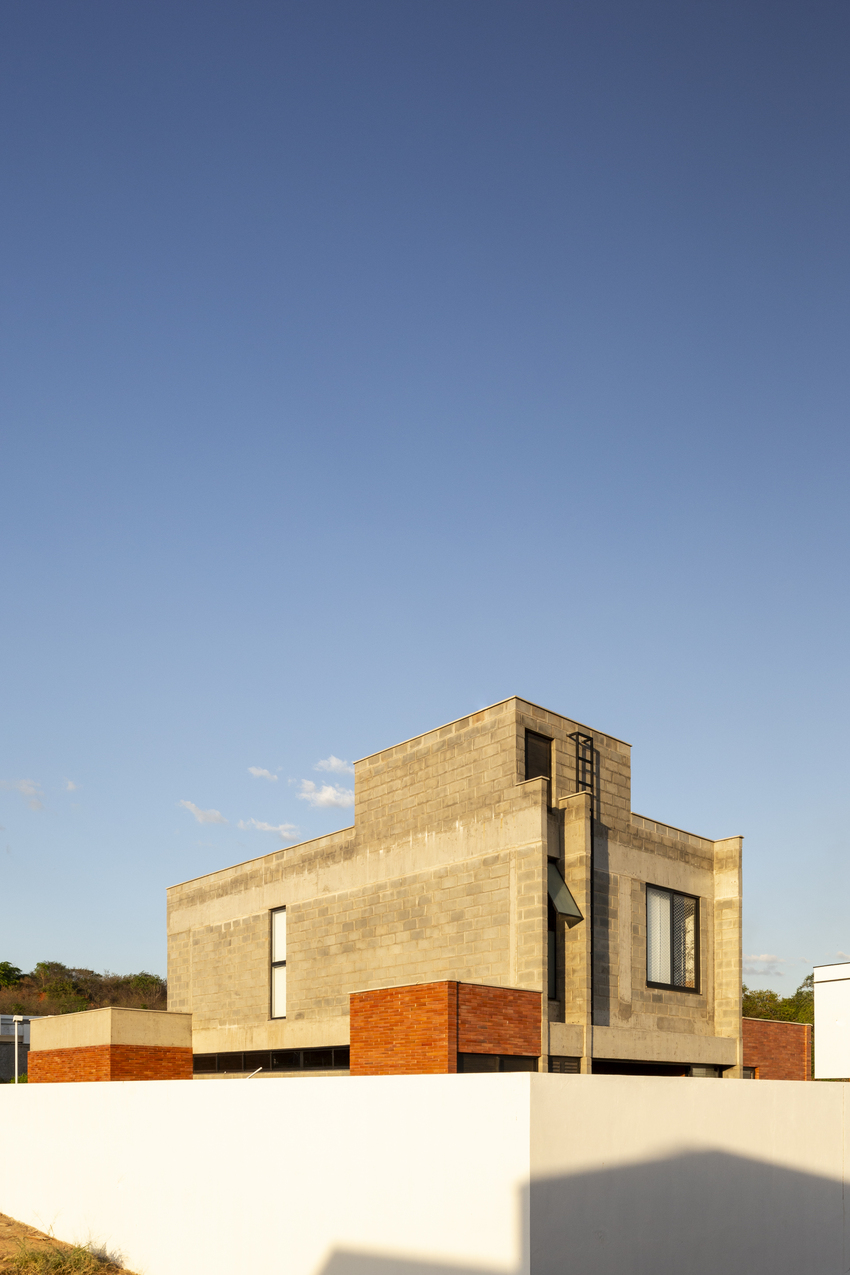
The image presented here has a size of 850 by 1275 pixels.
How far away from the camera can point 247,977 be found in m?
24.9

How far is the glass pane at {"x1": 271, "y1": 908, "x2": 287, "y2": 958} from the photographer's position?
2427 cm

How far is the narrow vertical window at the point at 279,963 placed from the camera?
78.5ft

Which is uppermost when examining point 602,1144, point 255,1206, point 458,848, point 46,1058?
point 458,848

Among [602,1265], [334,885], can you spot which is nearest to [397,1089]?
[602,1265]

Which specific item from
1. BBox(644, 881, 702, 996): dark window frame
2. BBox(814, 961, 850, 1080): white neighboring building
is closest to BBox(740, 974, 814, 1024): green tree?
BBox(814, 961, 850, 1080): white neighboring building

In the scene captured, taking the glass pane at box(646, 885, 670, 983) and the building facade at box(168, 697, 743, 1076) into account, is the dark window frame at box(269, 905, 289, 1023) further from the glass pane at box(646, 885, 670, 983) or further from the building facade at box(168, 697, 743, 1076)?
the glass pane at box(646, 885, 670, 983)

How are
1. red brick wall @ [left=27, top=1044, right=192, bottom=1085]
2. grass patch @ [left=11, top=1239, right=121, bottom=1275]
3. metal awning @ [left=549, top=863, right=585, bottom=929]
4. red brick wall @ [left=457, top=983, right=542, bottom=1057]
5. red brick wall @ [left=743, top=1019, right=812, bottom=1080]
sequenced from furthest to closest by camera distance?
red brick wall @ [left=27, top=1044, right=192, bottom=1085]
red brick wall @ [left=743, top=1019, right=812, bottom=1080]
metal awning @ [left=549, top=863, right=585, bottom=929]
red brick wall @ [left=457, top=983, right=542, bottom=1057]
grass patch @ [left=11, top=1239, right=121, bottom=1275]

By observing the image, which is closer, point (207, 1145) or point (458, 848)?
point (207, 1145)

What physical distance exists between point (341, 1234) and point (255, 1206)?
68.2 inches

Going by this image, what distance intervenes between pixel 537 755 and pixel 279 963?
880cm

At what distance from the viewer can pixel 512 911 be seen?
18.2 m

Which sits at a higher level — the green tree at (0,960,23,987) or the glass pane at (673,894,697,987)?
the glass pane at (673,894,697,987)

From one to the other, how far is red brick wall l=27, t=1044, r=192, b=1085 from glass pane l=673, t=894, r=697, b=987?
11.2 metres

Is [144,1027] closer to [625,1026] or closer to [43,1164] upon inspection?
[43,1164]
